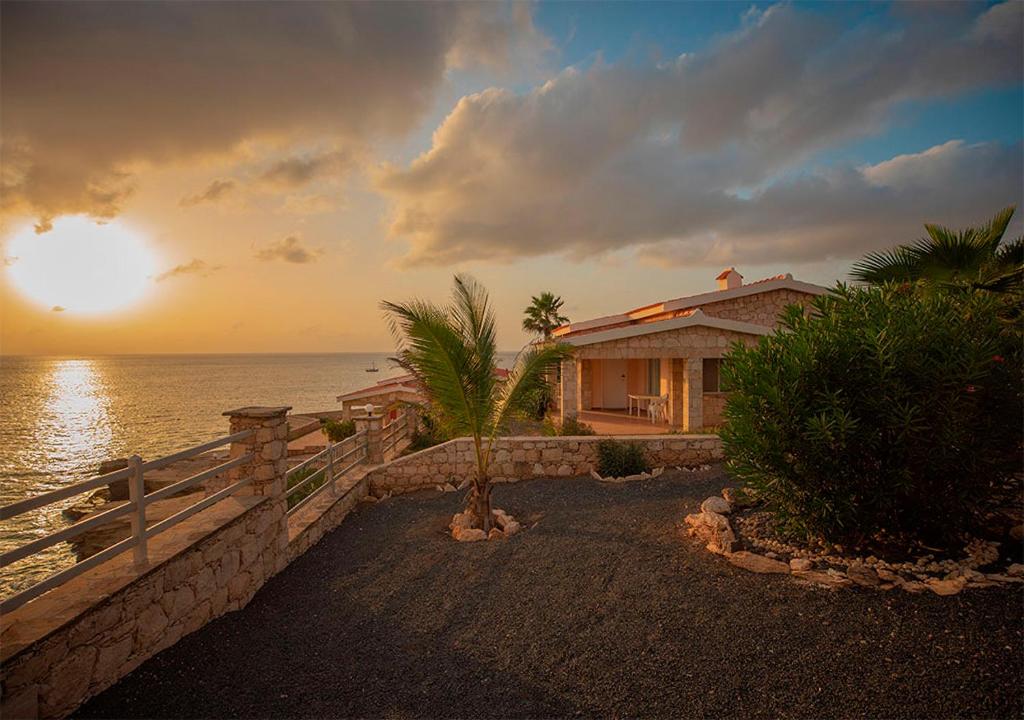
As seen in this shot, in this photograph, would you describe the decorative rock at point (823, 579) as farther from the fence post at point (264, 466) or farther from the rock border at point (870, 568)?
the fence post at point (264, 466)

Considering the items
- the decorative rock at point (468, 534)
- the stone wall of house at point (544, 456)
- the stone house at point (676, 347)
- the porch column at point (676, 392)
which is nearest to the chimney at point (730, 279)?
the stone house at point (676, 347)

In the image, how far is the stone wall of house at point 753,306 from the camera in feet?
57.2

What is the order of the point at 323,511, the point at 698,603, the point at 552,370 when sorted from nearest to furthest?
the point at 698,603 → the point at 323,511 → the point at 552,370

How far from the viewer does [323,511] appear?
777 cm

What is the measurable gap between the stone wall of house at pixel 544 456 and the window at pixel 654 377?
336 inches

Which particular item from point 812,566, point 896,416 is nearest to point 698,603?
point 812,566

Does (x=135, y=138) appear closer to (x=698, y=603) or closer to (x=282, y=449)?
(x=282, y=449)

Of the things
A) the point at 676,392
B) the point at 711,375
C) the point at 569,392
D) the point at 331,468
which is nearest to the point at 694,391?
the point at 676,392

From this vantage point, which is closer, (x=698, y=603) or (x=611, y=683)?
(x=611, y=683)

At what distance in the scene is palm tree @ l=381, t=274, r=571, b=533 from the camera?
287 inches

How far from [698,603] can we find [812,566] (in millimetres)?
1452

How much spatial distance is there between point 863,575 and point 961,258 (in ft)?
17.7

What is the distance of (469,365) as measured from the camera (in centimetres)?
766

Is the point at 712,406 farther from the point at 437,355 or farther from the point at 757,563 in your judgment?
the point at 437,355
